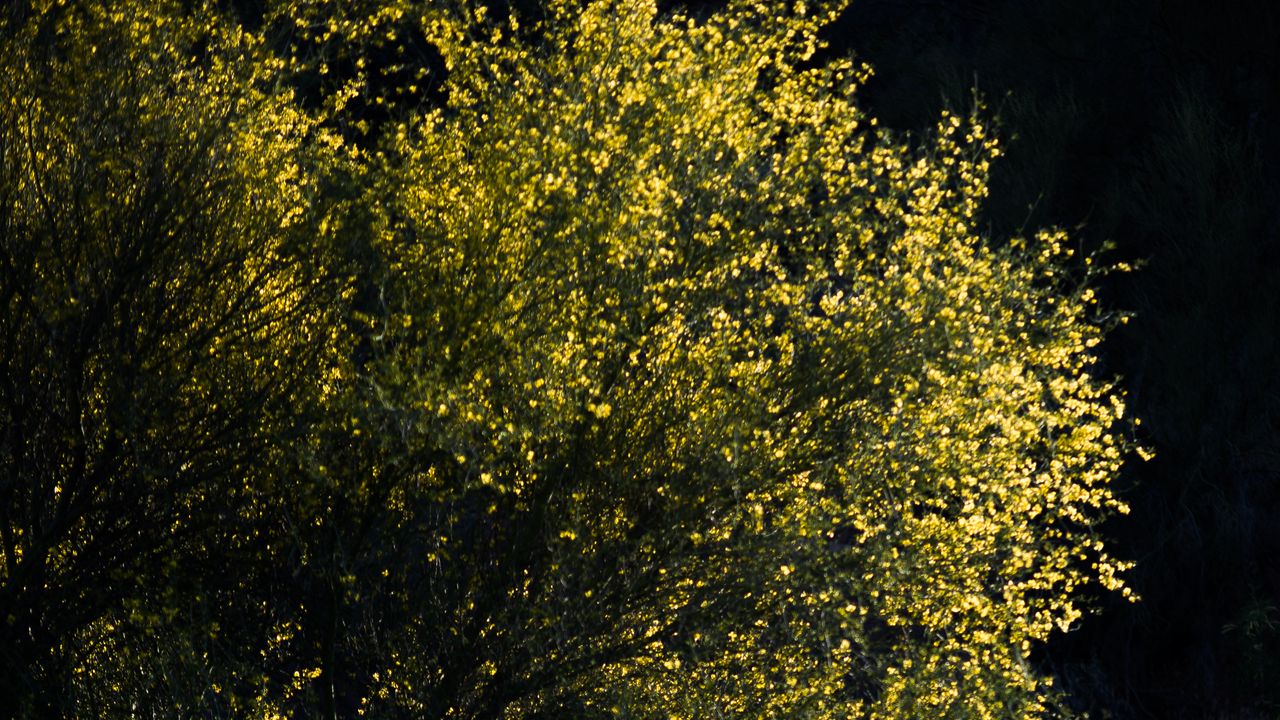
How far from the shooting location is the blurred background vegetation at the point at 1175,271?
14102 mm

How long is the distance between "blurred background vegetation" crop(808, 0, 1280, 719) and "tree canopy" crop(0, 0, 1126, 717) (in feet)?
17.0

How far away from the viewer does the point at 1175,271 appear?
1542cm

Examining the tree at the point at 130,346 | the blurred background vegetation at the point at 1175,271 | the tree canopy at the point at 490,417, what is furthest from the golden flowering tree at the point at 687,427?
the blurred background vegetation at the point at 1175,271

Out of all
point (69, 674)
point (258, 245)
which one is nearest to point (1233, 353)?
point (258, 245)

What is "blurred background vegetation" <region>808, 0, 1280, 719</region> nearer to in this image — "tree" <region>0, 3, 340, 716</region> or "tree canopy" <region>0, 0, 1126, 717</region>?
"tree canopy" <region>0, 0, 1126, 717</region>

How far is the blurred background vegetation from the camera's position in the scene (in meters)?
14.1

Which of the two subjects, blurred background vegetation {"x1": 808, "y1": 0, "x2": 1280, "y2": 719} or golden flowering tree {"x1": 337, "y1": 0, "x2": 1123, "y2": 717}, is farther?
blurred background vegetation {"x1": 808, "y1": 0, "x2": 1280, "y2": 719}

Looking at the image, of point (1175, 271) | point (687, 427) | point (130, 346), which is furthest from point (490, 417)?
point (1175, 271)

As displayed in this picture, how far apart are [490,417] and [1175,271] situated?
35.3 feet

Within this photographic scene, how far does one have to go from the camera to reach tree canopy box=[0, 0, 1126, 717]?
7801 millimetres

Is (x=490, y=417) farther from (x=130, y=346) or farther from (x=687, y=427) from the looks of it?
(x=130, y=346)

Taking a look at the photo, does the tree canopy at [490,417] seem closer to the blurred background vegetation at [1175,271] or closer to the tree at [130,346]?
the tree at [130,346]

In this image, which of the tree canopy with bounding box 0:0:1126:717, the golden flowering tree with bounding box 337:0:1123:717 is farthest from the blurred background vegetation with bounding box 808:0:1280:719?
the tree canopy with bounding box 0:0:1126:717

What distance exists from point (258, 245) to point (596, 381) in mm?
2472
